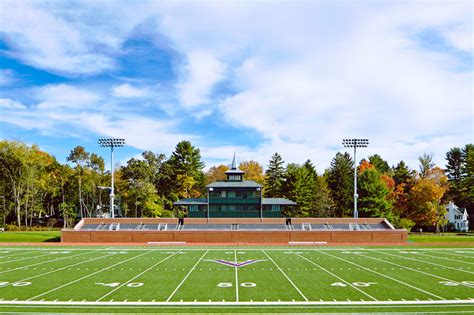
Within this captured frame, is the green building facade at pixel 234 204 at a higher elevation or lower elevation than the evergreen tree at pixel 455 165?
lower

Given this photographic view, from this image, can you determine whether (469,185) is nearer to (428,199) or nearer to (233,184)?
(428,199)

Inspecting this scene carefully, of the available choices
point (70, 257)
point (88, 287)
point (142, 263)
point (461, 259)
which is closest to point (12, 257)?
point (70, 257)

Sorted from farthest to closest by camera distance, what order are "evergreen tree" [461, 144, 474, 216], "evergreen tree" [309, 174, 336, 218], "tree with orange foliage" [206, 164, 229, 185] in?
"tree with orange foliage" [206, 164, 229, 185] < "evergreen tree" [461, 144, 474, 216] < "evergreen tree" [309, 174, 336, 218]

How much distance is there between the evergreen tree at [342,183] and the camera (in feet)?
238

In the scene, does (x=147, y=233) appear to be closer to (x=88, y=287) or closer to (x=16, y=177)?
(x=88, y=287)

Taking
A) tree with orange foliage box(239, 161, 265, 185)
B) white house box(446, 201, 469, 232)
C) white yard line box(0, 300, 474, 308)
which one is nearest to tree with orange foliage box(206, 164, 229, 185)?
tree with orange foliage box(239, 161, 265, 185)

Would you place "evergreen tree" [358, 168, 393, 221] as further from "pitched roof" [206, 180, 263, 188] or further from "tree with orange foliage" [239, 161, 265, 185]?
"tree with orange foliage" [239, 161, 265, 185]

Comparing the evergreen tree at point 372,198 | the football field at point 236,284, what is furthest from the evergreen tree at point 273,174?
the football field at point 236,284

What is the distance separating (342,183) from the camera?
7675 centimetres

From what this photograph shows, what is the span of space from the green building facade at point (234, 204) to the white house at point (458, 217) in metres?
48.8

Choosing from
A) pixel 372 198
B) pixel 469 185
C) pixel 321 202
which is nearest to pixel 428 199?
pixel 372 198

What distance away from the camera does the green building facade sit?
51312 mm

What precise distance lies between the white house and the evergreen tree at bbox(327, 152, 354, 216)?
23229 millimetres

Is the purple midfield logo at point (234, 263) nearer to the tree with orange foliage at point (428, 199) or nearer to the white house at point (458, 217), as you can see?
the tree with orange foliage at point (428, 199)
